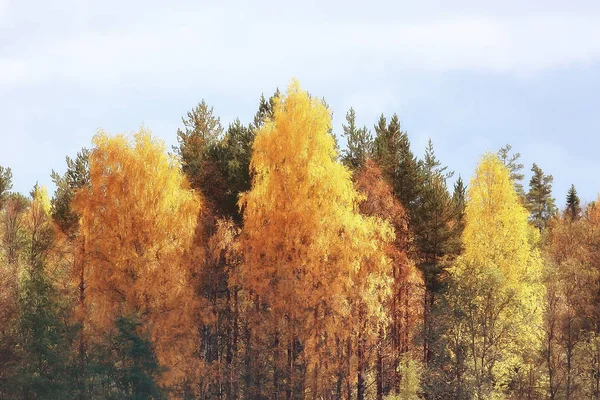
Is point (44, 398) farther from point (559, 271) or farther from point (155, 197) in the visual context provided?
point (559, 271)

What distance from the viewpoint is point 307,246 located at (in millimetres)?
32125

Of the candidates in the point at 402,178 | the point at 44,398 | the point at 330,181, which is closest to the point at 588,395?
the point at 402,178

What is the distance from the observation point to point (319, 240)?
31781mm

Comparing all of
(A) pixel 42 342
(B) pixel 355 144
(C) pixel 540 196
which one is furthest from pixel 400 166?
(C) pixel 540 196

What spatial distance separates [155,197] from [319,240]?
850 centimetres

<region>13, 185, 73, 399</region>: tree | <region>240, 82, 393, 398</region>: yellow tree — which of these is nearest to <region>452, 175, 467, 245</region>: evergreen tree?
<region>240, 82, 393, 398</region>: yellow tree

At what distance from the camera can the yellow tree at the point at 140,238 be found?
3425 centimetres

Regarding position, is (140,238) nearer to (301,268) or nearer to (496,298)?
(301,268)

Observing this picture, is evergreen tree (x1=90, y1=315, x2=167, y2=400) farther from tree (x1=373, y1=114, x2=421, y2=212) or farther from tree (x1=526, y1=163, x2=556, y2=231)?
tree (x1=526, y1=163, x2=556, y2=231)

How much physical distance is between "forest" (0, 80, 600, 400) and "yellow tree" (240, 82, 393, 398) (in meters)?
0.09

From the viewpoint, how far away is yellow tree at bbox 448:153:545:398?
113 ft

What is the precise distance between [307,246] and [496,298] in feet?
31.4

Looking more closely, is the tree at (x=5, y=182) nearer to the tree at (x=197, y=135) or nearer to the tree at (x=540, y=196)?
the tree at (x=197, y=135)

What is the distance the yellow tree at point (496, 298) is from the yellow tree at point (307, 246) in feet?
14.4
